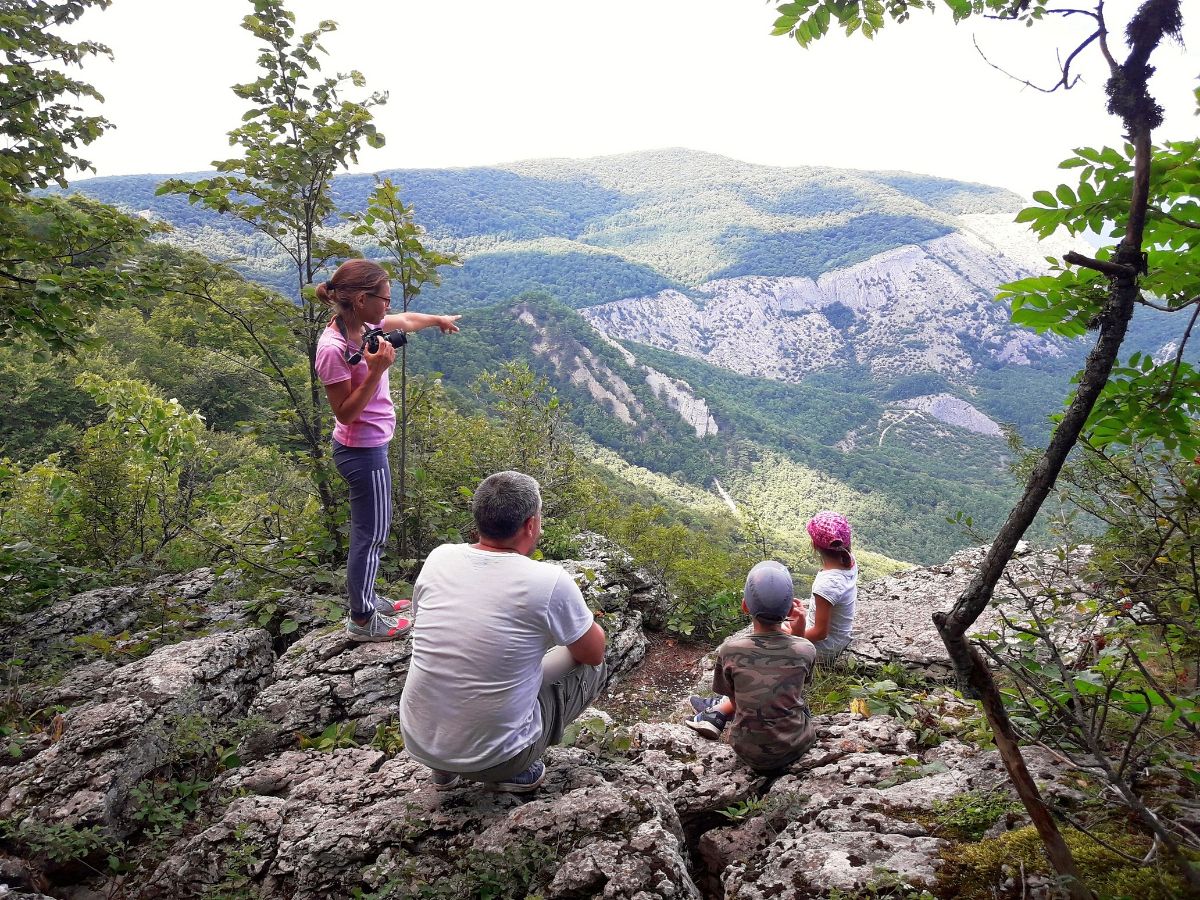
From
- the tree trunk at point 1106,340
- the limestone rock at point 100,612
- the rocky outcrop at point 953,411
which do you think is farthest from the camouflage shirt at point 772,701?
the rocky outcrop at point 953,411

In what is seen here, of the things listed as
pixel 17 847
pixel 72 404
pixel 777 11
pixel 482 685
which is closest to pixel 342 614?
pixel 17 847

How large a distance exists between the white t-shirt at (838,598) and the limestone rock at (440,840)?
6.76 feet

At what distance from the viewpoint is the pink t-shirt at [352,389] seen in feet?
11.1

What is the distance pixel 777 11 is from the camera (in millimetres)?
1945

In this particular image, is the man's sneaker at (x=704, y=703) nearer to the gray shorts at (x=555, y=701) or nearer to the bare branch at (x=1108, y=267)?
the gray shorts at (x=555, y=701)

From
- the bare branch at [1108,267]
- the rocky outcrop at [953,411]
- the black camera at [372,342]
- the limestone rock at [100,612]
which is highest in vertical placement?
the bare branch at [1108,267]

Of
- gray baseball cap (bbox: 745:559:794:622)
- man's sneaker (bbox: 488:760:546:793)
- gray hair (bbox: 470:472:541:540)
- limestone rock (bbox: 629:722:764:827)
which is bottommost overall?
limestone rock (bbox: 629:722:764:827)

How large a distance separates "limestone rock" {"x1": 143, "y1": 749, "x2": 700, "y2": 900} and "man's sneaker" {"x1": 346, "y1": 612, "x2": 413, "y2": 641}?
1.22 m

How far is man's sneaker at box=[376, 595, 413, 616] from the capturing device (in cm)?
435

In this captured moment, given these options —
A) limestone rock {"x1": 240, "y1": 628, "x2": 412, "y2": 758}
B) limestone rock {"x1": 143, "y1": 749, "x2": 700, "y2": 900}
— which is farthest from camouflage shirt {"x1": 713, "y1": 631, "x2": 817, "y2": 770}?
limestone rock {"x1": 240, "y1": 628, "x2": 412, "y2": 758}

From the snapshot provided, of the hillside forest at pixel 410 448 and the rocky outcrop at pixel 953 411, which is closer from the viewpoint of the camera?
the hillside forest at pixel 410 448

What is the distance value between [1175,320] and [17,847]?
160985 millimetres

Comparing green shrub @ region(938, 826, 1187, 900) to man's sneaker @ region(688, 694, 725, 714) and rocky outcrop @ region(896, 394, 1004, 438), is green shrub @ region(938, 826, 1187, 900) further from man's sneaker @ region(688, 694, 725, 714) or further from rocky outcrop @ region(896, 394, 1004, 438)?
rocky outcrop @ region(896, 394, 1004, 438)

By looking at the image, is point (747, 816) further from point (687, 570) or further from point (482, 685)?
point (687, 570)
